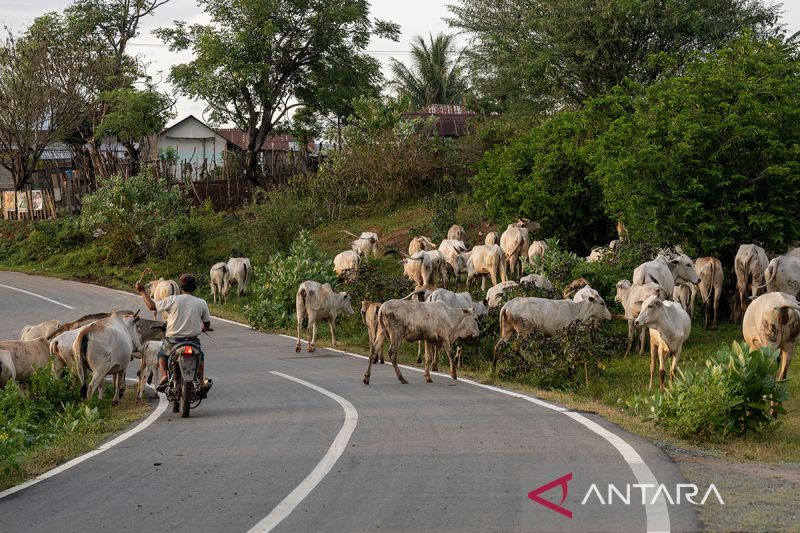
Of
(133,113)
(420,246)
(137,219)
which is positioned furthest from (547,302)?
(133,113)

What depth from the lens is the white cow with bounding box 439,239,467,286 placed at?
28375 millimetres

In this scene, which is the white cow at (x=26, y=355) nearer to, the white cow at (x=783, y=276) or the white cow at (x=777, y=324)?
the white cow at (x=777, y=324)

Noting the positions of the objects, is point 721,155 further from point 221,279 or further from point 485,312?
point 221,279

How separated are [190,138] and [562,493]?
176 feet

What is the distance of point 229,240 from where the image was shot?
40.5 m

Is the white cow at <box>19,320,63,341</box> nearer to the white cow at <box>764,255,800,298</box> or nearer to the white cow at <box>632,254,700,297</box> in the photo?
the white cow at <box>632,254,700,297</box>

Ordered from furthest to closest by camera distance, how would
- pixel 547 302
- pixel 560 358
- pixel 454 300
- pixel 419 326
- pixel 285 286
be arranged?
1. pixel 285 286
2. pixel 454 300
3. pixel 547 302
4. pixel 560 358
5. pixel 419 326

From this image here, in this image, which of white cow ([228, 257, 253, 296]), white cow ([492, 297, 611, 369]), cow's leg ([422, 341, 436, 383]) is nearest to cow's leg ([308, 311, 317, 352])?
cow's leg ([422, 341, 436, 383])

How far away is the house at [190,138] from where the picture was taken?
58125 millimetres

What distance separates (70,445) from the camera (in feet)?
35.5

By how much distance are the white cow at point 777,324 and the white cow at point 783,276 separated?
585cm

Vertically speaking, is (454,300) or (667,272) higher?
(667,272)

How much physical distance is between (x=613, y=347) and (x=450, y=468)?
8828 mm

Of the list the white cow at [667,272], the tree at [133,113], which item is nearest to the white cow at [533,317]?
the white cow at [667,272]
